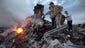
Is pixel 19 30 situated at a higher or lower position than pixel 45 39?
higher

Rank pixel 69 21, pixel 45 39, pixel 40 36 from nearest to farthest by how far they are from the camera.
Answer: pixel 69 21 < pixel 45 39 < pixel 40 36

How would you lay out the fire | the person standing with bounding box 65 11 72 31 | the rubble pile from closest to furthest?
the rubble pile < the person standing with bounding box 65 11 72 31 < the fire

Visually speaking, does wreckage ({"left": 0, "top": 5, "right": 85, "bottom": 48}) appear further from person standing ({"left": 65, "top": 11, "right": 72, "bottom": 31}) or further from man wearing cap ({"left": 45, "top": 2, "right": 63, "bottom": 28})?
man wearing cap ({"left": 45, "top": 2, "right": 63, "bottom": 28})

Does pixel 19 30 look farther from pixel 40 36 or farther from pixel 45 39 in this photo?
pixel 45 39

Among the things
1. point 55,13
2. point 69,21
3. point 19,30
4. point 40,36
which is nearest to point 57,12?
point 55,13

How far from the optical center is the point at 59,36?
7.62 metres

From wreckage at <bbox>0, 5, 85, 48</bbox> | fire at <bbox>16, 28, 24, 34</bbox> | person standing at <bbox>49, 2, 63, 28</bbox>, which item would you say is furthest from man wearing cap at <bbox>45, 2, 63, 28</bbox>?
fire at <bbox>16, 28, 24, 34</bbox>

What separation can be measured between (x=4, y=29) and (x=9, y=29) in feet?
0.88

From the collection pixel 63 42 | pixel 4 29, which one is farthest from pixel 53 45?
pixel 4 29

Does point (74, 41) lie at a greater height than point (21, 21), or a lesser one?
lesser

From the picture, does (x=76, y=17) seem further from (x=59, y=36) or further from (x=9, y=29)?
(x=9, y=29)

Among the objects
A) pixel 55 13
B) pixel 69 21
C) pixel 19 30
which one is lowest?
pixel 19 30

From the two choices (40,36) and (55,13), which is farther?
(40,36)

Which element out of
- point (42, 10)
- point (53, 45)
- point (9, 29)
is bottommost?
point (53, 45)
